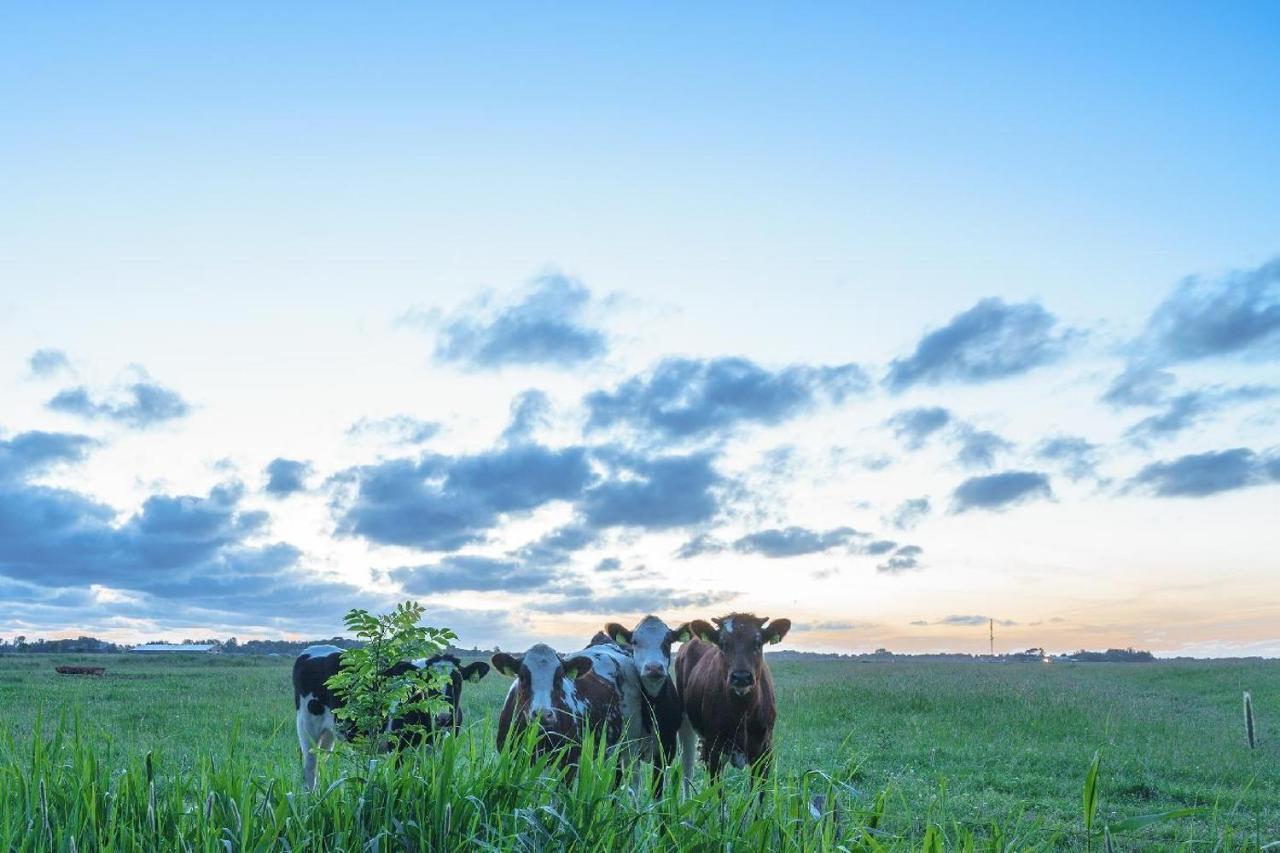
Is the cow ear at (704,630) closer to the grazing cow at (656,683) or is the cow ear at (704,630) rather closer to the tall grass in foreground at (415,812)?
the grazing cow at (656,683)

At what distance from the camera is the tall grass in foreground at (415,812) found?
212 inches

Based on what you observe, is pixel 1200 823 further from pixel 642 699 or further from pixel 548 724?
pixel 548 724

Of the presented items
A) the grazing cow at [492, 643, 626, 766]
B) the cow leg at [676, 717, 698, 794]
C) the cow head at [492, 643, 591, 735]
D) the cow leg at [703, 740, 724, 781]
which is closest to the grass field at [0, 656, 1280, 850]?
the cow leg at [703, 740, 724, 781]

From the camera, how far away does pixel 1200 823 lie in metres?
13.8

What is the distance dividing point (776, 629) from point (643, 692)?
6.59ft

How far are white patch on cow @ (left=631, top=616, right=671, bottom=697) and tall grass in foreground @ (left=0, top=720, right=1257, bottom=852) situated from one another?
743cm

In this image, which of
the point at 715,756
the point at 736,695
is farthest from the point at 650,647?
the point at 715,756

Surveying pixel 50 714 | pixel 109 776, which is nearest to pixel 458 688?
pixel 109 776

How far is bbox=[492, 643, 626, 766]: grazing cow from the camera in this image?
11.1 meters

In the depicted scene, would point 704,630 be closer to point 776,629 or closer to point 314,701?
point 776,629

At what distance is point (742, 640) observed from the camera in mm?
13422

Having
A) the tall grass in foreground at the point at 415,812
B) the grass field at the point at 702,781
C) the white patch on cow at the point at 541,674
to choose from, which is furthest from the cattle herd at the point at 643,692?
the tall grass in foreground at the point at 415,812

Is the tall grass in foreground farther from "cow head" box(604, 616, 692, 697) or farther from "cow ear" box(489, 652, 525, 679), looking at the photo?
"cow head" box(604, 616, 692, 697)

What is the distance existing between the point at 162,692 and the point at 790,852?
33.5 metres
